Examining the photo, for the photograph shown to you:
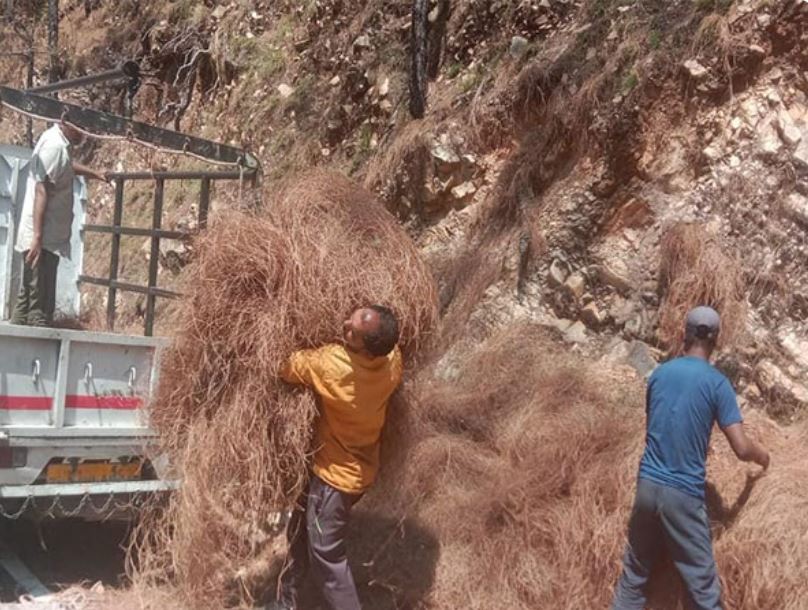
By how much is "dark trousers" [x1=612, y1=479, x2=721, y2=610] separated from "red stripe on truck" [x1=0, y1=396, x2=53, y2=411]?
9.58 ft

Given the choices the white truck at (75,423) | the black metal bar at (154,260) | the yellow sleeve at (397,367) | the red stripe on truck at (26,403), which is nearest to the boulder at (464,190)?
the black metal bar at (154,260)

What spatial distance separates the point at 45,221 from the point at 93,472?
185 cm

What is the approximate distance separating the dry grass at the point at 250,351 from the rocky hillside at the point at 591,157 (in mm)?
1055

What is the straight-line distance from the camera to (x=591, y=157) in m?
6.99

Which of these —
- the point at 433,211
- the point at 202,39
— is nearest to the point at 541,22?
the point at 433,211

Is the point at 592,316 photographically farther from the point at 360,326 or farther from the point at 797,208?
the point at 360,326

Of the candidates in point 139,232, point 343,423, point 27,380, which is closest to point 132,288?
point 139,232

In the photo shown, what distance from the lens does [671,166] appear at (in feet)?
21.4

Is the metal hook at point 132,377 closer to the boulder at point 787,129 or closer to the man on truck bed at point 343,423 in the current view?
the man on truck bed at point 343,423

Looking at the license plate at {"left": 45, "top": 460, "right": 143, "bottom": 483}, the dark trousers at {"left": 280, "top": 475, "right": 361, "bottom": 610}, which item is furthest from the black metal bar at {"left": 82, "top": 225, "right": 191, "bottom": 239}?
the dark trousers at {"left": 280, "top": 475, "right": 361, "bottom": 610}

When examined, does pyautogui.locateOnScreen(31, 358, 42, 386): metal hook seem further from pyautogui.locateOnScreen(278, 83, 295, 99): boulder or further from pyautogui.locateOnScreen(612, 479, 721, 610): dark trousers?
pyautogui.locateOnScreen(278, 83, 295, 99): boulder

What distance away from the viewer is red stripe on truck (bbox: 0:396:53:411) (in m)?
4.80

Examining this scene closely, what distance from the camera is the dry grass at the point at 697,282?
573 cm

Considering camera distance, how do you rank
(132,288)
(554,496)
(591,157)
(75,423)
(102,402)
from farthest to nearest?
(591,157) < (132,288) < (102,402) < (75,423) < (554,496)
